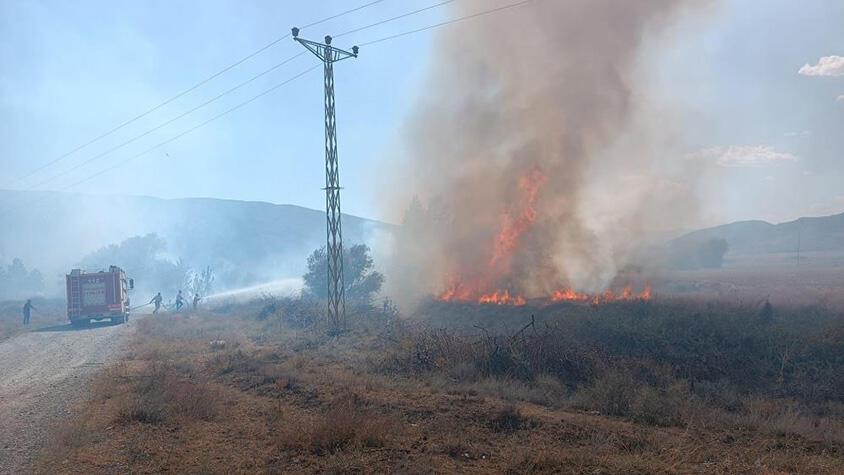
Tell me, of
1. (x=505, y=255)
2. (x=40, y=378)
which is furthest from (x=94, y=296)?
(x=505, y=255)

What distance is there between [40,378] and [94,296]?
18492 millimetres

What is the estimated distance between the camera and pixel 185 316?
3569cm

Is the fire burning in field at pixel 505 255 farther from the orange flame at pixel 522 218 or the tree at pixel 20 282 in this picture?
the tree at pixel 20 282

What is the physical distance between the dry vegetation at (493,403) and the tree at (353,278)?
1924 centimetres

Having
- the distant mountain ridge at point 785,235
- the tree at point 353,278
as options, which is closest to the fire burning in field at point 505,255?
the tree at point 353,278

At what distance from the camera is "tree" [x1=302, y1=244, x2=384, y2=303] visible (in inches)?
1636

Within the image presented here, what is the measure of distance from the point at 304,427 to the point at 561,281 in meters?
27.0

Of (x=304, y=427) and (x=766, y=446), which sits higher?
(x=304, y=427)

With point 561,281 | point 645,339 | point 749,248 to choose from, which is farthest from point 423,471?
point 749,248

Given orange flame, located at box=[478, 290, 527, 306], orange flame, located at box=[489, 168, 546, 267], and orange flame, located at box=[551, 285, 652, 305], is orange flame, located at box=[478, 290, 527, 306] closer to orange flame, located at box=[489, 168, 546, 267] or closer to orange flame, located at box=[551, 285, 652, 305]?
orange flame, located at box=[551, 285, 652, 305]

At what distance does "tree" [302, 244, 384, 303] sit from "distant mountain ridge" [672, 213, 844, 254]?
312 feet

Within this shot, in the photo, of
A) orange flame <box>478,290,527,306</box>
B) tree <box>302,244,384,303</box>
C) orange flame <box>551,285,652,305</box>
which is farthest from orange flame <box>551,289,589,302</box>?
tree <box>302,244,384,303</box>

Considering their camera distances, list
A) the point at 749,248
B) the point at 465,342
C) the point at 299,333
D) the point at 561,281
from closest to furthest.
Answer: the point at 465,342 < the point at 299,333 < the point at 561,281 < the point at 749,248

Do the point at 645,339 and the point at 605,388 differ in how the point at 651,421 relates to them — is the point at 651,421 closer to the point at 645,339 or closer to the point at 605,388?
the point at 605,388
